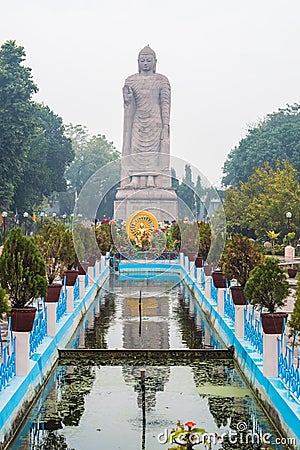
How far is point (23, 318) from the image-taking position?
7.17 m

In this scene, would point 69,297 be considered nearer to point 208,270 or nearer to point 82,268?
point 82,268

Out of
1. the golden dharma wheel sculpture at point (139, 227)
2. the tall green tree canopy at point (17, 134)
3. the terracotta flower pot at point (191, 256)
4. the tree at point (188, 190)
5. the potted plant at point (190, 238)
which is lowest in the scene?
the terracotta flower pot at point (191, 256)

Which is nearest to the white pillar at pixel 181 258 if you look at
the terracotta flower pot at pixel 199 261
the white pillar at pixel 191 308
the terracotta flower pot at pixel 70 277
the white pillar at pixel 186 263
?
the white pillar at pixel 186 263

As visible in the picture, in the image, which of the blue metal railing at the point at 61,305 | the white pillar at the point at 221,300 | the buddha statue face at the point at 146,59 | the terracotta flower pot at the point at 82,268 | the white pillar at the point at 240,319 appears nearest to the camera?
the white pillar at the point at 240,319

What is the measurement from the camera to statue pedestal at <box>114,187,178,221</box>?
77.6ft

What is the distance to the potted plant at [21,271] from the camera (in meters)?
7.70

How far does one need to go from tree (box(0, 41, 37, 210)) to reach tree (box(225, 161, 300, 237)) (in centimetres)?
871

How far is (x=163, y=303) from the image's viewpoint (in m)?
14.8

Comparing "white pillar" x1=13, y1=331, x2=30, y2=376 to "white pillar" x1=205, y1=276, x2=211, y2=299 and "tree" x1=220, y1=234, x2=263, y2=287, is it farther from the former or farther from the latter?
"white pillar" x1=205, y1=276, x2=211, y2=299

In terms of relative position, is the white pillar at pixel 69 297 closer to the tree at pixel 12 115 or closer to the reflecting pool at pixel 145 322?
the reflecting pool at pixel 145 322

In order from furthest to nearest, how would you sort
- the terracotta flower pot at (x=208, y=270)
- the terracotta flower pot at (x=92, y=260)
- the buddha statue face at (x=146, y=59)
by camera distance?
the buddha statue face at (x=146, y=59) < the terracotta flower pot at (x=92, y=260) < the terracotta flower pot at (x=208, y=270)

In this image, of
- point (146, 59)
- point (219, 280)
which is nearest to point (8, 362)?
point (219, 280)

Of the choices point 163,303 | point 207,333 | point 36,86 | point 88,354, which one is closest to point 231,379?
point 88,354

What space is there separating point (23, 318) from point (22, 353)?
338 mm
